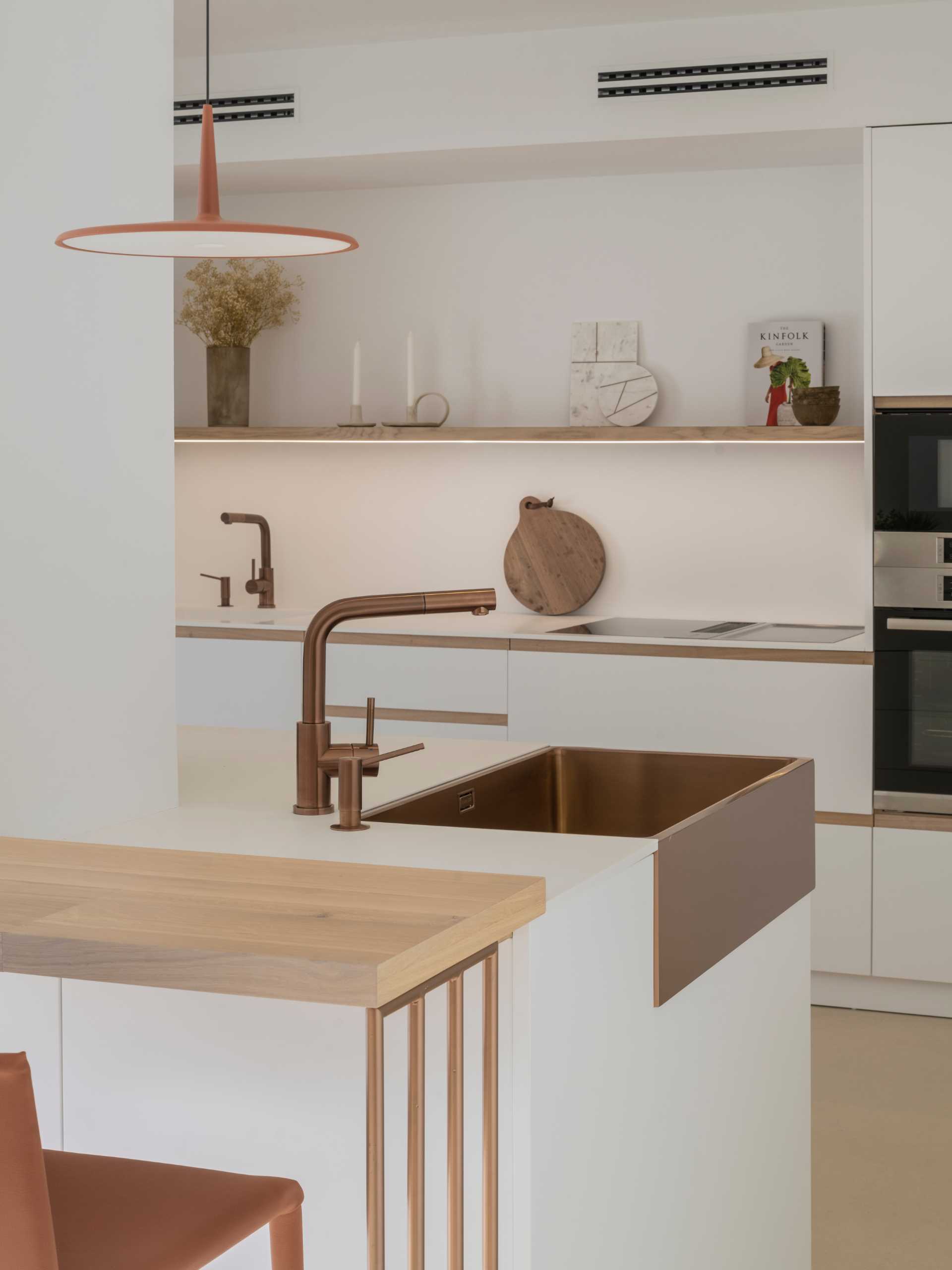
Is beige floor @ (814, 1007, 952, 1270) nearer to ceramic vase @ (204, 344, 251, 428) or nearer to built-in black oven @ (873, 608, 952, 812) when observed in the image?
built-in black oven @ (873, 608, 952, 812)

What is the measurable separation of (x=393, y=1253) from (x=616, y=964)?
Answer: 0.44 m

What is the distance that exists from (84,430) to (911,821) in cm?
275

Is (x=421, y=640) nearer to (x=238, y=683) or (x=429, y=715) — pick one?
(x=429, y=715)

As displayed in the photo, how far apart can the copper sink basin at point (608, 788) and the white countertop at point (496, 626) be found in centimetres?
129

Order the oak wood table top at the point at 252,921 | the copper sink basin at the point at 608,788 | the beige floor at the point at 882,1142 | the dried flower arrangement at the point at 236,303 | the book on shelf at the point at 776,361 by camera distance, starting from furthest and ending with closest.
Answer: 1. the dried flower arrangement at the point at 236,303
2. the book on shelf at the point at 776,361
3. the beige floor at the point at 882,1142
4. the copper sink basin at the point at 608,788
5. the oak wood table top at the point at 252,921

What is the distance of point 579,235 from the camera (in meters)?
5.00

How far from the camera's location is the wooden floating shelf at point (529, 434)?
443 centimetres

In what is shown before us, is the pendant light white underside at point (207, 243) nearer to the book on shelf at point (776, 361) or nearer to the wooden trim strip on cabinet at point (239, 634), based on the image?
the wooden trim strip on cabinet at point (239, 634)

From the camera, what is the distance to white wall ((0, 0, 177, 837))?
7.07ft

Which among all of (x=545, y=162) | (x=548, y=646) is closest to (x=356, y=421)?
(x=545, y=162)

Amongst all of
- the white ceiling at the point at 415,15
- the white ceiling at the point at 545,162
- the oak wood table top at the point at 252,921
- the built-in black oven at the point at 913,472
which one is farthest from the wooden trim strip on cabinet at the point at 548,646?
the oak wood table top at the point at 252,921

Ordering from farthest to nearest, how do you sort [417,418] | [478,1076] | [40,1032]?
[417,418] → [40,1032] → [478,1076]

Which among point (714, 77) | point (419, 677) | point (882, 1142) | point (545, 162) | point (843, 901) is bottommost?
point (882, 1142)

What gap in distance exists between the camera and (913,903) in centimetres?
419
